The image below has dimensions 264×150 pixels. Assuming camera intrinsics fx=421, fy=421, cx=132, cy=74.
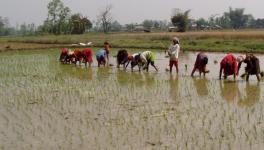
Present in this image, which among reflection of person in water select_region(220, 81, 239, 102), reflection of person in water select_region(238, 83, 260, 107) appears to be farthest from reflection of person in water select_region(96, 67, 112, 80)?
reflection of person in water select_region(238, 83, 260, 107)

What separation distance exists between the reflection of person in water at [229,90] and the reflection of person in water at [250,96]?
266 millimetres

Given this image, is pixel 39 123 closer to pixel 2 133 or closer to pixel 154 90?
pixel 2 133

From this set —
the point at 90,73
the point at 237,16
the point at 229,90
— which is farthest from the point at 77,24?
the point at 229,90

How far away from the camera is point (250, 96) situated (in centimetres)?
951

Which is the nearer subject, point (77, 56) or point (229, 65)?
point (229, 65)

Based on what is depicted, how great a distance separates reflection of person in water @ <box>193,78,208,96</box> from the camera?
10094 millimetres

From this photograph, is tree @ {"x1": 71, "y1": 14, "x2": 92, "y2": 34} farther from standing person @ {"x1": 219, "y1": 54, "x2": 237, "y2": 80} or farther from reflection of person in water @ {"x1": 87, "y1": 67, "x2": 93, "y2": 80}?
standing person @ {"x1": 219, "y1": 54, "x2": 237, "y2": 80}

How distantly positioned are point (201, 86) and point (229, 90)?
98cm

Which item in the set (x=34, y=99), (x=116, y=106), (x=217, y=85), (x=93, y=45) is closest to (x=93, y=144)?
(x=116, y=106)

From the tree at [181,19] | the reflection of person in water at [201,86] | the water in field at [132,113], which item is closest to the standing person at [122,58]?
the water in field at [132,113]

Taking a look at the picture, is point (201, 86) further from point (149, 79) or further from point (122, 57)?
point (122, 57)

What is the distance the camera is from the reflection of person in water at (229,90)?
9453 millimetres

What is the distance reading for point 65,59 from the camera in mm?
19141

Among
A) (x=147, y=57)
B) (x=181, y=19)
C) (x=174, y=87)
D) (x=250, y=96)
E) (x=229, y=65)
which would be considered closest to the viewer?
(x=250, y=96)
